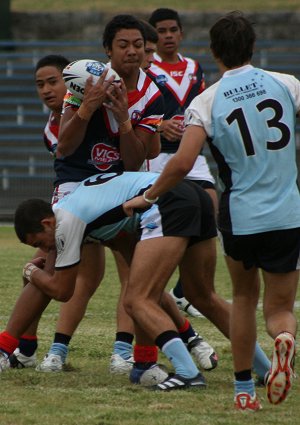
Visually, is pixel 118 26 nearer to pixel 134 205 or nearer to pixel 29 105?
pixel 134 205

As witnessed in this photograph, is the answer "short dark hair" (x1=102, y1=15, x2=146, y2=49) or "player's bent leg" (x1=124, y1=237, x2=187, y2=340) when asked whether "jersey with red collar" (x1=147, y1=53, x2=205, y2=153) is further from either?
"player's bent leg" (x1=124, y1=237, x2=187, y2=340)

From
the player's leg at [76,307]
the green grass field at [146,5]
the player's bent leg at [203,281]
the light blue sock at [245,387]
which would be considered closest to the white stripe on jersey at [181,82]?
the player's leg at [76,307]

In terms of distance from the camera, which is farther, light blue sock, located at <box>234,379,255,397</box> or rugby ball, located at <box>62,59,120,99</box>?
rugby ball, located at <box>62,59,120,99</box>

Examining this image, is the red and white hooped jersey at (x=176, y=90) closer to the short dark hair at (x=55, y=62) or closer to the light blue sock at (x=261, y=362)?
the short dark hair at (x=55, y=62)

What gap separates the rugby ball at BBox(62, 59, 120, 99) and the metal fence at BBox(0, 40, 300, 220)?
42.8 feet

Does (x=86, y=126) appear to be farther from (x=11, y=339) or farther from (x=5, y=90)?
(x=5, y=90)

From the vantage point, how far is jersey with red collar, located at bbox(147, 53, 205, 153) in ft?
31.7

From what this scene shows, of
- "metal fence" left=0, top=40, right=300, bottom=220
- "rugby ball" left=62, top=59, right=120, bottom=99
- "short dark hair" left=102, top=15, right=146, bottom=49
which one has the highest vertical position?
"short dark hair" left=102, top=15, right=146, bottom=49

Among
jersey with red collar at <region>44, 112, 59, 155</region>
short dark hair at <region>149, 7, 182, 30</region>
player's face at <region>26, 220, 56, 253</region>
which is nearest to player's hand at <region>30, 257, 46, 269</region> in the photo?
player's face at <region>26, 220, 56, 253</region>

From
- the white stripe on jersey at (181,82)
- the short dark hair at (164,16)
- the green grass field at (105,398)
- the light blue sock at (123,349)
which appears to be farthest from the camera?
the short dark hair at (164,16)

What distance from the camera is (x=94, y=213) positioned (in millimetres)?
6211

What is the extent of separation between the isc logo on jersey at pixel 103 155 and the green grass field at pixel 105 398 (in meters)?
1.24

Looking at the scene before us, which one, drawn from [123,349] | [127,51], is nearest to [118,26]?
[127,51]

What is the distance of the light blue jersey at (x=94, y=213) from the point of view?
6.21 metres
